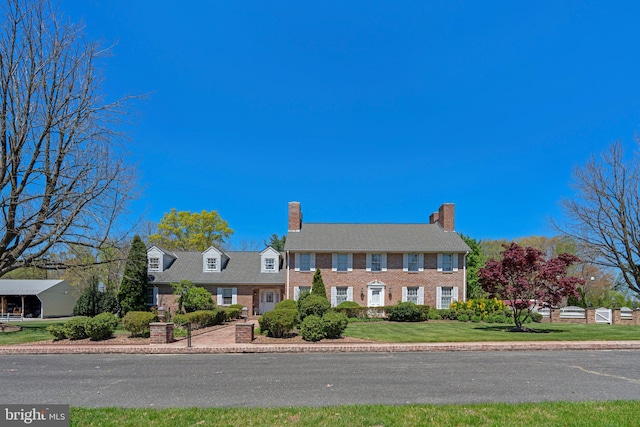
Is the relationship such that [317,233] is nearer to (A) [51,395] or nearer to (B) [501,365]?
(B) [501,365]

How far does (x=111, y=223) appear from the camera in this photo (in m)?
19.9

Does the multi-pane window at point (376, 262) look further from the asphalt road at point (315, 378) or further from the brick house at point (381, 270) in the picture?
the asphalt road at point (315, 378)

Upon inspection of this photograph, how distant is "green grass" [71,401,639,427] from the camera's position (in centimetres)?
536

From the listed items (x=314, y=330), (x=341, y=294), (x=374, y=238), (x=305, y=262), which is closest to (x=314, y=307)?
(x=314, y=330)

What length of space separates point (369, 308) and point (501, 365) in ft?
48.8

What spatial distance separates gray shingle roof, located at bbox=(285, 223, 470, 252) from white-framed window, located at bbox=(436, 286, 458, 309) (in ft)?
8.87

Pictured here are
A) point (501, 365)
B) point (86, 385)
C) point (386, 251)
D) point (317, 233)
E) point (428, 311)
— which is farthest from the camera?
point (317, 233)

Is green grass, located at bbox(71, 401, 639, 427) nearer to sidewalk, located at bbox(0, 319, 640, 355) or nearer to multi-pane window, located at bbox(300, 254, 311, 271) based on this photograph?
sidewalk, located at bbox(0, 319, 640, 355)

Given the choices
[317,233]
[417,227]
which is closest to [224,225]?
[317,233]

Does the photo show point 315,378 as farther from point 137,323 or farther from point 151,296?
point 151,296

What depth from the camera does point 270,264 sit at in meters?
30.4

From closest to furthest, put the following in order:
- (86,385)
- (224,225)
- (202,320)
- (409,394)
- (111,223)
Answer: (409,394)
(86,385)
(202,320)
(111,223)
(224,225)

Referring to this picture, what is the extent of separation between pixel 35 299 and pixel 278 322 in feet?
106

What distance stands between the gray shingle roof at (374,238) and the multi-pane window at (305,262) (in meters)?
0.66
